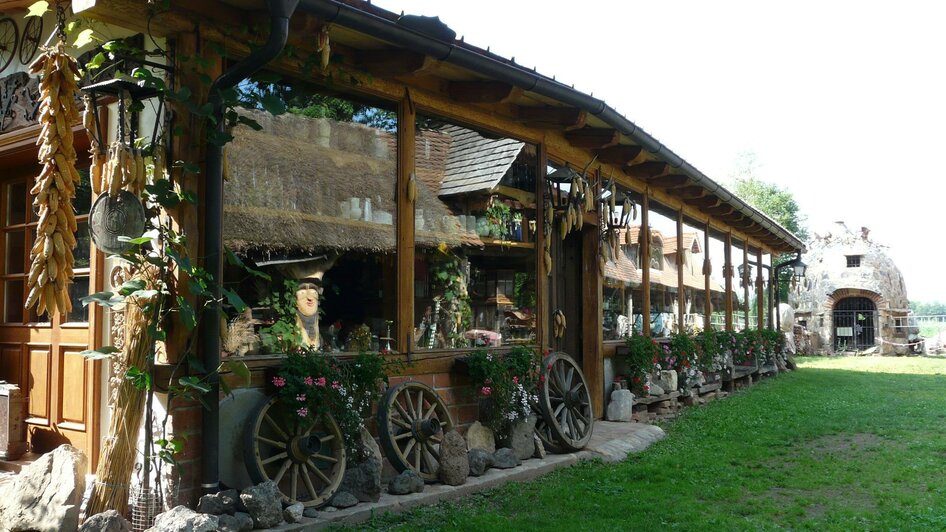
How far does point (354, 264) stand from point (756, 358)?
40.4 feet

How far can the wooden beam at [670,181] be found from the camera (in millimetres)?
11266

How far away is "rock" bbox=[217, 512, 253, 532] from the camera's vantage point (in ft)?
13.8

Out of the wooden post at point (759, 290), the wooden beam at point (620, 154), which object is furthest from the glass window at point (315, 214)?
the wooden post at point (759, 290)

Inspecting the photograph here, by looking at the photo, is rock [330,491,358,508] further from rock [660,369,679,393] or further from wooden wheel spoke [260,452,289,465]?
rock [660,369,679,393]

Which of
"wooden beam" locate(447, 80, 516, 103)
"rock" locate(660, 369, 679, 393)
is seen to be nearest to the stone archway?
"rock" locate(660, 369, 679, 393)

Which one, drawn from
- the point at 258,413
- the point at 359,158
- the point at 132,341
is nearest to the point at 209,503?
the point at 258,413

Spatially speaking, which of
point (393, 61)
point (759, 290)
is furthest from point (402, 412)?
point (759, 290)

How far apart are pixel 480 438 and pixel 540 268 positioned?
6.43ft

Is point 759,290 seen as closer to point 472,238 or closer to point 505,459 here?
point 472,238

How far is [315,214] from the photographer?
5.55 metres

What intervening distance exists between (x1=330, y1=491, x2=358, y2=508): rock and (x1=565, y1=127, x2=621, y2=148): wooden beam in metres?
4.86

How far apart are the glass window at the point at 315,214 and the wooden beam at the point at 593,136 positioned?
2888mm

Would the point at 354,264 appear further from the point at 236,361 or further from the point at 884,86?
the point at 884,86

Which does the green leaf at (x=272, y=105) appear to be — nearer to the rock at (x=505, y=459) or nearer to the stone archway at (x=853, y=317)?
the rock at (x=505, y=459)
